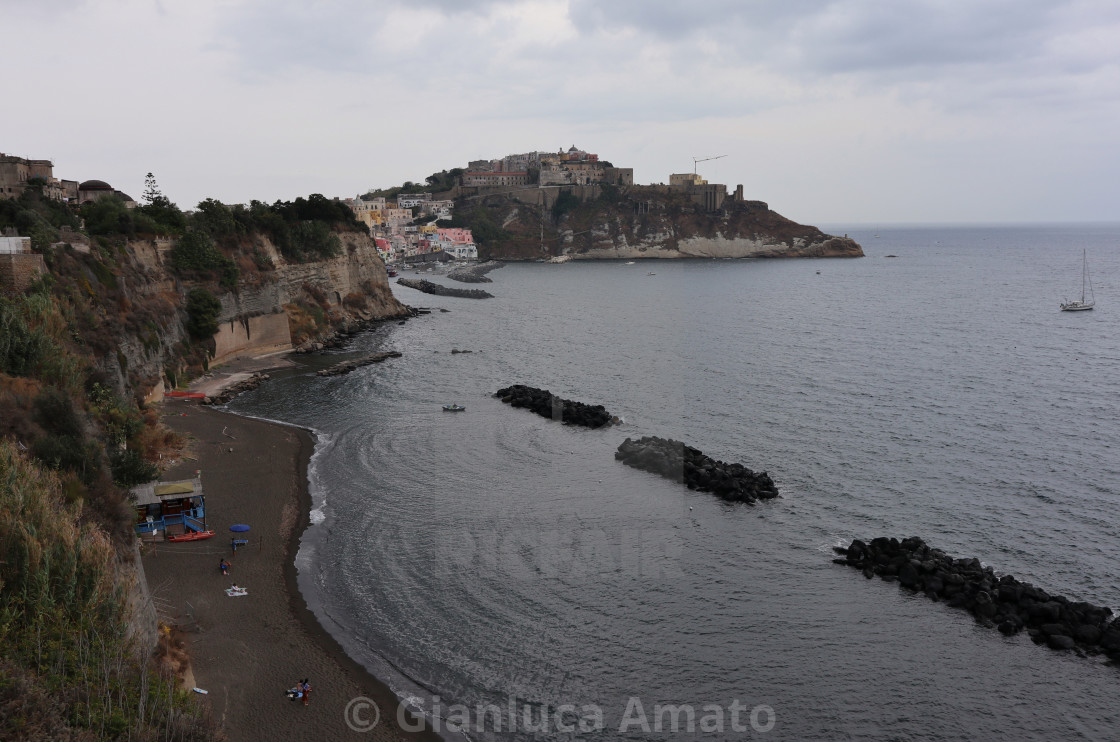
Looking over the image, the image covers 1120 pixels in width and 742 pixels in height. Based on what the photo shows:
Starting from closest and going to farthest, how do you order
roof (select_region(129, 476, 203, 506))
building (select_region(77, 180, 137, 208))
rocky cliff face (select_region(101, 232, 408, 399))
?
roof (select_region(129, 476, 203, 506)) → rocky cliff face (select_region(101, 232, 408, 399)) → building (select_region(77, 180, 137, 208))

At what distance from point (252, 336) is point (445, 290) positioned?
60102 millimetres

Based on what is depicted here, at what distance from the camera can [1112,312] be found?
96.7 meters

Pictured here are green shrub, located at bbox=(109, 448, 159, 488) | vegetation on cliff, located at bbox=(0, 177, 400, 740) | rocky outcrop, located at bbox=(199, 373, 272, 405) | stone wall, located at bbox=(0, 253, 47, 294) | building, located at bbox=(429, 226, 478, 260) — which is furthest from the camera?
building, located at bbox=(429, 226, 478, 260)

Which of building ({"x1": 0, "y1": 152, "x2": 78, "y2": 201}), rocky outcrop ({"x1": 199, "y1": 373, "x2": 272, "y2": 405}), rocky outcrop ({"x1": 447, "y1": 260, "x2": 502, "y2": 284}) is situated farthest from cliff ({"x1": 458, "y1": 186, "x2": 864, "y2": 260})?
rocky outcrop ({"x1": 199, "y1": 373, "x2": 272, "y2": 405})

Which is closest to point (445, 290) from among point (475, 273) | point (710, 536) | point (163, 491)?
point (475, 273)

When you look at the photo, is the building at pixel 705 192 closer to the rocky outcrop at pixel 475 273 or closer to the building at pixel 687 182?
the building at pixel 687 182

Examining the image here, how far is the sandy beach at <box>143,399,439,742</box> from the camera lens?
19484 millimetres

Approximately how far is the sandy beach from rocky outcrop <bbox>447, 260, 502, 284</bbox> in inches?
4172

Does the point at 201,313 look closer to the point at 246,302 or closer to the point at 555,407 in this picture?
the point at 246,302

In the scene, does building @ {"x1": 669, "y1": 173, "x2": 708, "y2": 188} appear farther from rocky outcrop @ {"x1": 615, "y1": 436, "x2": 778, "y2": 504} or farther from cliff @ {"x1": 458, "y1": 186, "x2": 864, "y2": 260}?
rocky outcrop @ {"x1": 615, "y1": 436, "x2": 778, "y2": 504}

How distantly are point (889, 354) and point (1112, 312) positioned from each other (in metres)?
49.3

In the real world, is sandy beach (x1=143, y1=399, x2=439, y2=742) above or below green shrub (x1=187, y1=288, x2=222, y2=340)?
below

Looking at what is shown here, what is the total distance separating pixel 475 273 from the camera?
6043 inches

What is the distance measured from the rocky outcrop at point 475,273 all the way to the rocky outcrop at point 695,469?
102 meters
